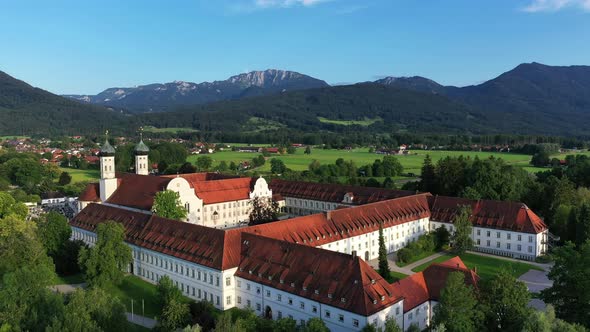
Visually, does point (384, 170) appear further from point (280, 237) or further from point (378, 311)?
point (378, 311)

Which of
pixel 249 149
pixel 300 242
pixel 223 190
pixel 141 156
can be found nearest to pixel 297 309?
pixel 300 242

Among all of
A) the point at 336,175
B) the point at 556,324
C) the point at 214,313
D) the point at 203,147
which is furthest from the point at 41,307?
the point at 203,147

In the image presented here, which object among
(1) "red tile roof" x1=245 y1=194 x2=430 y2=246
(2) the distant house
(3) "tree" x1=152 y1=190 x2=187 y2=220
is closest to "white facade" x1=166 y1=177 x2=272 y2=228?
(3) "tree" x1=152 y1=190 x2=187 y2=220

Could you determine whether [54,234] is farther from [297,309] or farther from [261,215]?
[297,309]

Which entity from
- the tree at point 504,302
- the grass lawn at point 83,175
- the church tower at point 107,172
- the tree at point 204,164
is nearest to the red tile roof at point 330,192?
the church tower at point 107,172

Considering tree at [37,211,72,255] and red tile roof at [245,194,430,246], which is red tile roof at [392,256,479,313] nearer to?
red tile roof at [245,194,430,246]

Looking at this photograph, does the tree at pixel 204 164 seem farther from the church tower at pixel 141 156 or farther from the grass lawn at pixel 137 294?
the grass lawn at pixel 137 294
